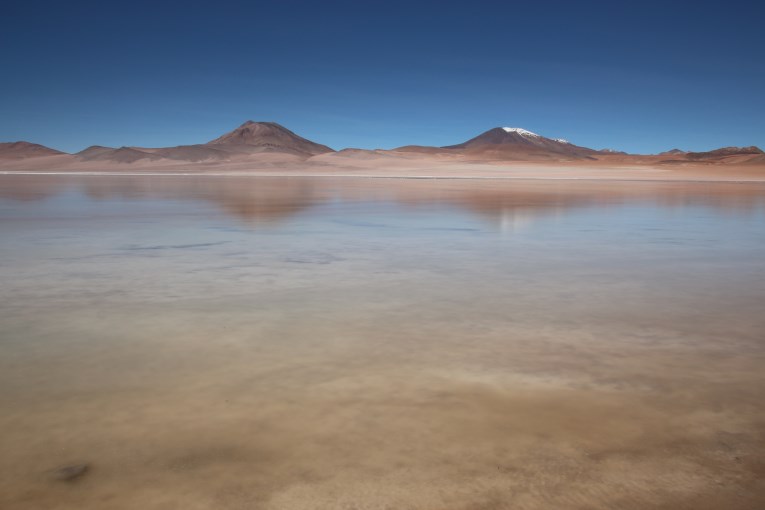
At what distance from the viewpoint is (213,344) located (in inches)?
111

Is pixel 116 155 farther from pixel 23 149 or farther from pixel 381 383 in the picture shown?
pixel 381 383

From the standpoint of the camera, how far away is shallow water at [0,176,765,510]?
1.67m

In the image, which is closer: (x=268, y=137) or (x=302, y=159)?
(x=302, y=159)

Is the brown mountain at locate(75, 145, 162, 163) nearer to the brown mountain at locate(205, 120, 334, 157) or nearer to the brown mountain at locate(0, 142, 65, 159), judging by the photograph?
the brown mountain at locate(0, 142, 65, 159)

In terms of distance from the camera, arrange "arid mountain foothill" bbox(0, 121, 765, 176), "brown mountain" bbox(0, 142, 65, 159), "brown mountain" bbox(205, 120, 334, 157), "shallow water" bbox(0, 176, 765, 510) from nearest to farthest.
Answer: "shallow water" bbox(0, 176, 765, 510)
"arid mountain foothill" bbox(0, 121, 765, 176)
"brown mountain" bbox(0, 142, 65, 159)
"brown mountain" bbox(205, 120, 334, 157)

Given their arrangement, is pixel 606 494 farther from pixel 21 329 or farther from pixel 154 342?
pixel 21 329

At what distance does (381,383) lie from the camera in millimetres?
2357

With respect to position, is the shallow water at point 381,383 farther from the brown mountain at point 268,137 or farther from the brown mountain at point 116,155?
the brown mountain at point 268,137

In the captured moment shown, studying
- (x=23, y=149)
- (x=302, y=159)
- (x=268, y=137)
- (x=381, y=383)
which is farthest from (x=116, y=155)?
(x=381, y=383)

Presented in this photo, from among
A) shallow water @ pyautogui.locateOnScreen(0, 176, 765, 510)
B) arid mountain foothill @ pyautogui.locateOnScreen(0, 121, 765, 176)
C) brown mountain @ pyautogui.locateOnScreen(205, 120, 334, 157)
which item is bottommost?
shallow water @ pyautogui.locateOnScreen(0, 176, 765, 510)

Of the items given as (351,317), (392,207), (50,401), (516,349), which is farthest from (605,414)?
(392,207)

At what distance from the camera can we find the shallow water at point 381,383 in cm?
167

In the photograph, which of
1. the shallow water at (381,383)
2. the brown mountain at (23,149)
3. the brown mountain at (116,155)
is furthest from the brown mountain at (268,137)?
the shallow water at (381,383)

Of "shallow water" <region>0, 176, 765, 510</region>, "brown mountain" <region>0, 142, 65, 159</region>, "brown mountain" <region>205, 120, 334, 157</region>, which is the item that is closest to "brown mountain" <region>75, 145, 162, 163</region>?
"brown mountain" <region>0, 142, 65, 159</region>
